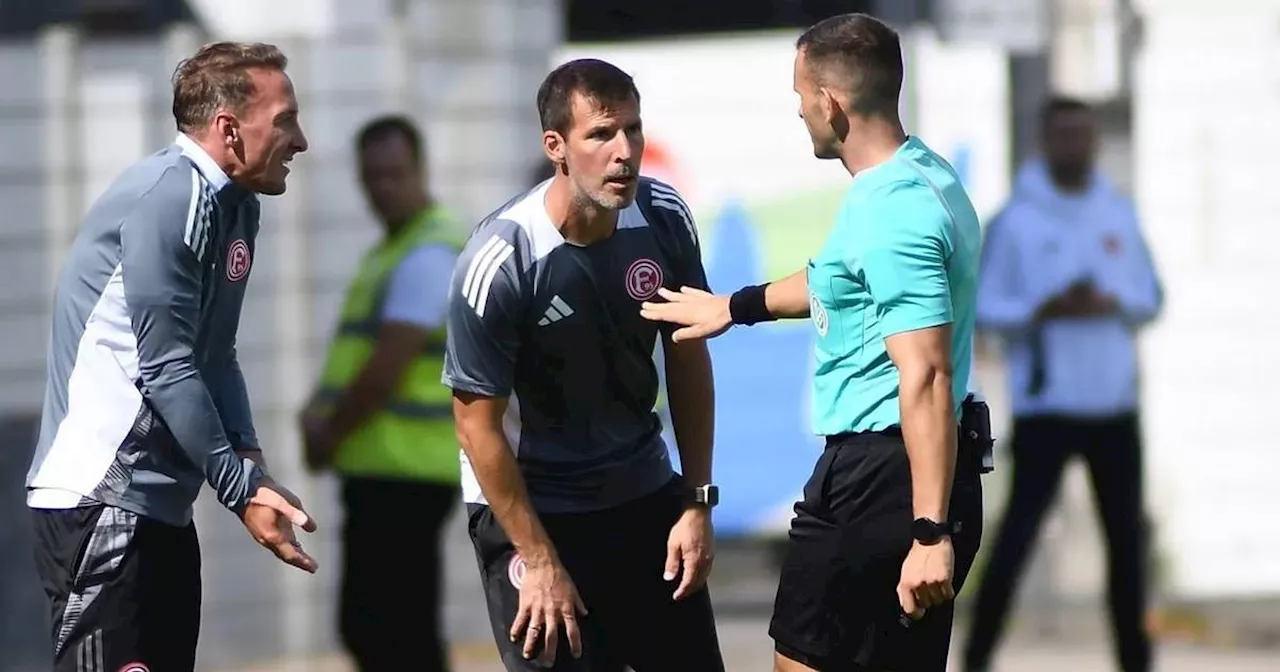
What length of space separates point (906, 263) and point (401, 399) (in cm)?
275

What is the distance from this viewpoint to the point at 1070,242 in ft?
24.7

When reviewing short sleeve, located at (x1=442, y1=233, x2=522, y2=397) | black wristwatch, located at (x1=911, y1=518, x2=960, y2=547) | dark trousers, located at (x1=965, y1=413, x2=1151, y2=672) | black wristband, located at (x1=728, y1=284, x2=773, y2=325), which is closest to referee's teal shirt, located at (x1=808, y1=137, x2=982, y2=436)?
black wristband, located at (x1=728, y1=284, x2=773, y2=325)

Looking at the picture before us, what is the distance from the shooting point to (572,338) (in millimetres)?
4688

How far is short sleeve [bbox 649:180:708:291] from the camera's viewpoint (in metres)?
4.80

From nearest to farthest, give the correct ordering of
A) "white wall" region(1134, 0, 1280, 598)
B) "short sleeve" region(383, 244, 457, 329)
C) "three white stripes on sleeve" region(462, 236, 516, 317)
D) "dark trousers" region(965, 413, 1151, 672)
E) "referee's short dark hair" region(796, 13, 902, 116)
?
1. "referee's short dark hair" region(796, 13, 902, 116)
2. "three white stripes on sleeve" region(462, 236, 516, 317)
3. "short sleeve" region(383, 244, 457, 329)
4. "dark trousers" region(965, 413, 1151, 672)
5. "white wall" region(1134, 0, 1280, 598)

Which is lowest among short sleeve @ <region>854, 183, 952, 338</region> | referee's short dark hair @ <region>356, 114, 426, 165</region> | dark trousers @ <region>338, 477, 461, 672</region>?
dark trousers @ <region>338, 477, 461, 672</region>

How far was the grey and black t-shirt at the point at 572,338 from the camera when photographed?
463 cm

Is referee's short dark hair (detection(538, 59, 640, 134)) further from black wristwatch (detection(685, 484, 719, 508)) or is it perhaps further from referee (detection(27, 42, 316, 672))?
black wristwatch (detection(685, 484, 719, 508))

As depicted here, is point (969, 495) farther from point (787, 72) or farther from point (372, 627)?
point (787, 72)

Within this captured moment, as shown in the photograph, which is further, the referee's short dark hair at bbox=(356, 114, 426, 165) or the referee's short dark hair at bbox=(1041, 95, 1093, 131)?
the referee's short dark hair at bbox=(1041, 95, 1093, 131)

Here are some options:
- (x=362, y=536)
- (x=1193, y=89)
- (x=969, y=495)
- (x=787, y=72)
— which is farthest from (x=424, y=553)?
(x=1193, y=89)

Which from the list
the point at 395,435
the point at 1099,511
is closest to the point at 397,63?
the point at 395,435

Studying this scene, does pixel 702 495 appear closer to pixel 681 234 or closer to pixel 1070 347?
pixel 681 234

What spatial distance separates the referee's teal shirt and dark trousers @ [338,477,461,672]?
2.36m
